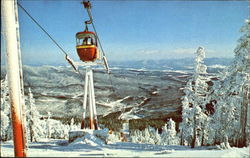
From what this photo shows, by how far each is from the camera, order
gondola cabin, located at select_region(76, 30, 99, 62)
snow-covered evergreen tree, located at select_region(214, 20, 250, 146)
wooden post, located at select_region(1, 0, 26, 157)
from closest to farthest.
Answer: wooden post, located at select_region(1, 0, 26, 157) → gondola cabin, located at select_region(76, 30, 99, 62) → snow-covered evergreen tree, located at select_region(214, 20, 250, 146)

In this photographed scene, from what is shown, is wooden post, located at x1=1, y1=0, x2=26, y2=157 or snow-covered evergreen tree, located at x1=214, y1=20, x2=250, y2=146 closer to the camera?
wooden post, located at x1=1, y1=0, x2=26, y2=157

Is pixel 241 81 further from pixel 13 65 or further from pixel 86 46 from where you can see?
pixel 13 65

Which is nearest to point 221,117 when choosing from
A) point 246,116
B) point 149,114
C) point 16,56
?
point 246,116

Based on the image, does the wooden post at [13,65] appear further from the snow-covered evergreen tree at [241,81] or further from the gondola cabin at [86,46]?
the snow-covered evergreen tree at [241,81]

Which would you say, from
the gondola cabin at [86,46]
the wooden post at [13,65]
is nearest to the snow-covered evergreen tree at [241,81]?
the gondola cabin at [86,46]

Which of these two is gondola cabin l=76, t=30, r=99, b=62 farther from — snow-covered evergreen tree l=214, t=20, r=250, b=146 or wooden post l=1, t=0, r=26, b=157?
snow-covered evergreen tree l=214, t=20, r=250, b=146

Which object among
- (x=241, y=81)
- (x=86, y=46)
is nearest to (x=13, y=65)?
(x=86, y=46)

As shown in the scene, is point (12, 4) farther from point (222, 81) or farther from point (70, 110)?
point (70, 110)

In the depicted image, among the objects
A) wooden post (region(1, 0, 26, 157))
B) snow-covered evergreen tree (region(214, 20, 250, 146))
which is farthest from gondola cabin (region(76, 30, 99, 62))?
snow-covered evergreen tree (region(214, 20, 250, 146))
